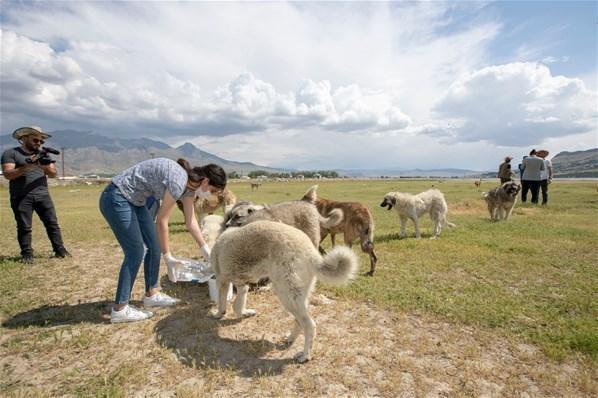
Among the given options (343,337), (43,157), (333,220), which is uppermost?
(43,157)

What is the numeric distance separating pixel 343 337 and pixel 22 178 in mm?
8158

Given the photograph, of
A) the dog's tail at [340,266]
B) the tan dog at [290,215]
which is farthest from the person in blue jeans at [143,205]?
the dog's tail at [340,266]

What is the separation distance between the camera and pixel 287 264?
156 inches

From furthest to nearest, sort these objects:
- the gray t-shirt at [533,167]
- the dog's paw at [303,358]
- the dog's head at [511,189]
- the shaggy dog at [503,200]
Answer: the gray t-shirt at [533,167] < the shaggy dog at [503,200] < the dog's head at [511,189] < the dog's paw at [303,358]

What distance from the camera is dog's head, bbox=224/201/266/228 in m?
6.26

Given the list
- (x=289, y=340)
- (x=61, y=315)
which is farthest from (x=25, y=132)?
(x=289, y=340)

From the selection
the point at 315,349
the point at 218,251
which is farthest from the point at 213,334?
the point at 315,349

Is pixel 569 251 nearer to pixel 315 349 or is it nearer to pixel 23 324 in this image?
pixel 315 349

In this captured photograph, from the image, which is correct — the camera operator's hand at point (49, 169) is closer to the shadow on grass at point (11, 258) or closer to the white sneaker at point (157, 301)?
the shadow on grass at point (11, 258)

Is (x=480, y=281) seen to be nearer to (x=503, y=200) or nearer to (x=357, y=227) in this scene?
(x=357, y=227)

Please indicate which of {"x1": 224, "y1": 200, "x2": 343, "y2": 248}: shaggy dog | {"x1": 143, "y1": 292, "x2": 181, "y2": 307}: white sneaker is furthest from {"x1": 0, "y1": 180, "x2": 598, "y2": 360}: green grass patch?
{"x1": 224, "y1": 200, "x2": 343, "y2": 248}: shaggy dog

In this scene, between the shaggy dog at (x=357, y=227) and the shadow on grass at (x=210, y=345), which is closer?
the shadow on grass at (x=210, y=345)

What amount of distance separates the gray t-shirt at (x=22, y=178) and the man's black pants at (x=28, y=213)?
4.9 inches

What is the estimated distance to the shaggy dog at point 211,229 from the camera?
23.3 ft
